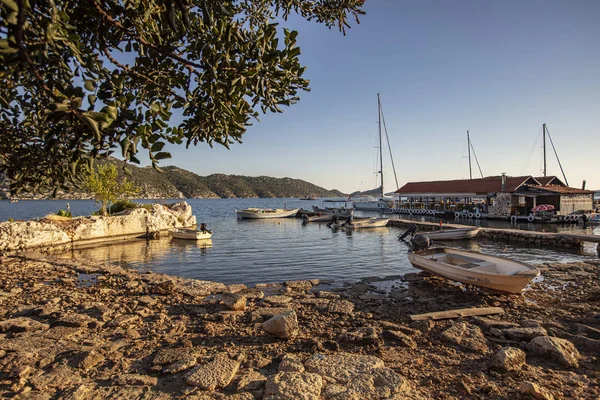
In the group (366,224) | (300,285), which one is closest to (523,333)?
(300,285)

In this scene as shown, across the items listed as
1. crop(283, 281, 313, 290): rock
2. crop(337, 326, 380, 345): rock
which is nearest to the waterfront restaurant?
crop(283, 281, 313, 290): rock

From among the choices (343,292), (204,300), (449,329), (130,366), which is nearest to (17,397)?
(130,366)

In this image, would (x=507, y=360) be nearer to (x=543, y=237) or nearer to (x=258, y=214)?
(x=543, y=237)

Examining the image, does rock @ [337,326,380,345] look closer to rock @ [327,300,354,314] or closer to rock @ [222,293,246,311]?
rock @ [327,300,354,314]

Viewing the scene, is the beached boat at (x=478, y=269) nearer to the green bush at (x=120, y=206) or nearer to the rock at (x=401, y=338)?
the rock at (x=401, y=338)

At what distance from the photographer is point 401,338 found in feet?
22.8

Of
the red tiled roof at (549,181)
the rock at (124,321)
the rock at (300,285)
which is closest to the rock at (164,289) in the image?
the rock at (124,321)

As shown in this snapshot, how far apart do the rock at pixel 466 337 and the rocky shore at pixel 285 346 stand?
2cm

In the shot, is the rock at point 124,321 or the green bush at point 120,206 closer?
the rock at point 124,321

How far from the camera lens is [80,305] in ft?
30.1

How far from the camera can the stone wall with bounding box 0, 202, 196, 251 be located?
71.7 ft

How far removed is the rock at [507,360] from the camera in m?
5.64

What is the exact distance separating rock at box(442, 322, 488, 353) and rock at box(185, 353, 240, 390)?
4.47 m

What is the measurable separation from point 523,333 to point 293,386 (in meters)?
5.59
